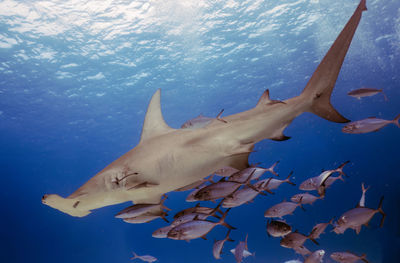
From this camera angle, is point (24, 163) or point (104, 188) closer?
point (104, 188)

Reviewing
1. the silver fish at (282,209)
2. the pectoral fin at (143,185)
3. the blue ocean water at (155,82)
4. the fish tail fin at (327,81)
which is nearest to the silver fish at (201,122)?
the pectoral fin at (143,185)

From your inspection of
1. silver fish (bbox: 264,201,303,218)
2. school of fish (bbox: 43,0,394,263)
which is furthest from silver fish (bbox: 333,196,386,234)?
silver fish (bbox: 264,201,303,218)

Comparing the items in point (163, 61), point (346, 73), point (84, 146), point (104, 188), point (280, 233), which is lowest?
point (280, 233)

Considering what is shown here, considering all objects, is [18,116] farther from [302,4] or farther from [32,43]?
[302,4]

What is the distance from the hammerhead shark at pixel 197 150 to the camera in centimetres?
221

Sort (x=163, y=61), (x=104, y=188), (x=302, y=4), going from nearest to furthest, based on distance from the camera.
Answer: (x=104, y=188) → (x=302, y=4) → (x=163, y=61)

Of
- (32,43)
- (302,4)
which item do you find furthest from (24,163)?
(302,4)

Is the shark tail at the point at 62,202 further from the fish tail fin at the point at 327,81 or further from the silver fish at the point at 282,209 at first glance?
the silver fish at the point at 282,209

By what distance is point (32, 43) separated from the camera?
1462cm

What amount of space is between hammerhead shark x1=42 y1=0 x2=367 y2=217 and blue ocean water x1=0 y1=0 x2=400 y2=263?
13.0 m

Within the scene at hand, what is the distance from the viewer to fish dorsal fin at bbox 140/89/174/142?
8.56 ft

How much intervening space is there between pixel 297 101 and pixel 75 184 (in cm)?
5107

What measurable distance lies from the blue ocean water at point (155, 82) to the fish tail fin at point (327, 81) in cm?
1296

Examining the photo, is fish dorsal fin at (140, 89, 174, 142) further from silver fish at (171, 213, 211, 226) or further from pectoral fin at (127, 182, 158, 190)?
silver fish at (171, 213, 211, 226)
